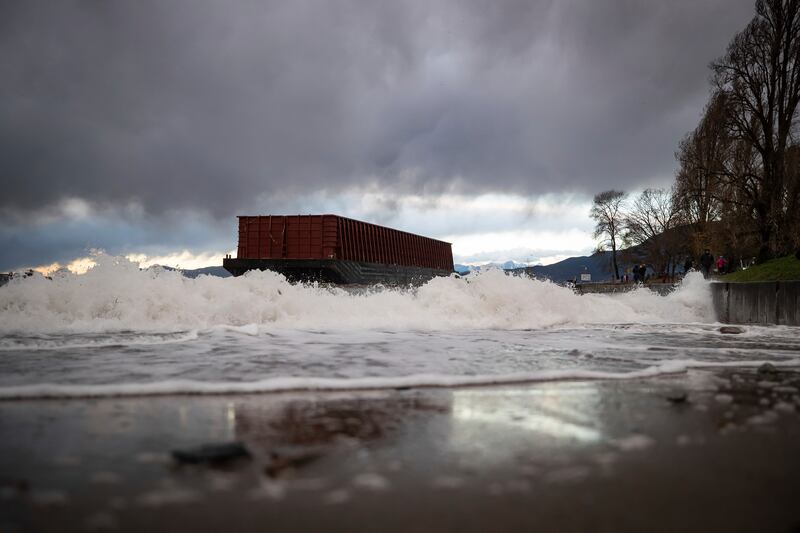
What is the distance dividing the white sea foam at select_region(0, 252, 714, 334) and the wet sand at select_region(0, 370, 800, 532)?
18.5ft

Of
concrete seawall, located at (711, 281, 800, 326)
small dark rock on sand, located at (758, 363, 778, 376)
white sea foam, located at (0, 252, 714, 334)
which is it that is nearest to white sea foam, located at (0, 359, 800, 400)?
small dark rock on sand, located at (758, 363, 778, 376)

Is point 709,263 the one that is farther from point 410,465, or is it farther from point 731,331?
point 410,465

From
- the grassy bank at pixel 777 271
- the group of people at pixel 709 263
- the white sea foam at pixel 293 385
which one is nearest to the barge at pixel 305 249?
the group of people at pixel 709 263

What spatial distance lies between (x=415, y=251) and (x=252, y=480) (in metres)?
47.0

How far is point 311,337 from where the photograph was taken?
7.58m

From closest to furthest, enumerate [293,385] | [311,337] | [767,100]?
[293,385], [311,337], [767,100]

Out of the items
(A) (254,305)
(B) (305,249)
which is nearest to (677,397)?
(A) (254,305)

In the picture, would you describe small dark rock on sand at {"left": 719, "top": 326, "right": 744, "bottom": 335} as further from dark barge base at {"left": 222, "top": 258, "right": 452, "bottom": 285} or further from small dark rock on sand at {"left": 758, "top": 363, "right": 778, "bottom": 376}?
dark barge base at {"left": 222, "top": 258, "right": 452, "bottom": 285}

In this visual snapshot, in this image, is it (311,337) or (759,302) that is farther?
(759,302)

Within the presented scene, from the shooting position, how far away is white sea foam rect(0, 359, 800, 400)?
3393mm

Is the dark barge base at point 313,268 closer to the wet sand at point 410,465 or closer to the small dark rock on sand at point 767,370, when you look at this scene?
the small dark rock on sand at point 767,370

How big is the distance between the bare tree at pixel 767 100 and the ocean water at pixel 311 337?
21.5ft

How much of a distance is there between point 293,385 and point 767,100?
24.2m

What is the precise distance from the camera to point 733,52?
20.8m
